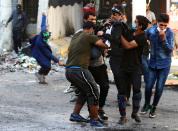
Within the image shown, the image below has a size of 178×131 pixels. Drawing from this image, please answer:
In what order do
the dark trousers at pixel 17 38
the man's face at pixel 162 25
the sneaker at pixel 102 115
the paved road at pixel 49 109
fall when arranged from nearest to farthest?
the paved road at pixel 49 109 < the sneaker at pixel 102 115 < the man's face at pixel 162 25 < the dark trousers at pixel 17 38

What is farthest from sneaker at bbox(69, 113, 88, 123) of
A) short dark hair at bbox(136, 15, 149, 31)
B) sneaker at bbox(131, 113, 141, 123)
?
short dark hair at bbox(136, 15, 149, 31)

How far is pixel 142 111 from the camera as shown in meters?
10.9

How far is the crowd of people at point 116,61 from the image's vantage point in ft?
31.3

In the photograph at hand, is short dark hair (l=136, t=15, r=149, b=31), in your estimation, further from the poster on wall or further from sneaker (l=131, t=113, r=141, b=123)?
the poster on wall

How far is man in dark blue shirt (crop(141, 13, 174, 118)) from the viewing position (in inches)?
408

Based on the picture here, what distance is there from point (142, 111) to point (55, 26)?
9.84m

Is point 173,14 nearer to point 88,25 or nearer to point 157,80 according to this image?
point 157,80

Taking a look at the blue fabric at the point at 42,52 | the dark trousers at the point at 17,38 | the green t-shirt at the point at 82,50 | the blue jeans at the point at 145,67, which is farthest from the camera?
the dark trousers at the point at 17,38

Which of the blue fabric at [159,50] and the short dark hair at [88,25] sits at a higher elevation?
the short dark hair at [88,25]

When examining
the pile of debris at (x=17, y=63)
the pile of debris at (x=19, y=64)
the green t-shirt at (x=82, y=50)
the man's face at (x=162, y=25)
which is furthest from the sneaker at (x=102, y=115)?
the pile of debris at (x=17, y=63)

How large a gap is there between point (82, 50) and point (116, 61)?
40.1 inches

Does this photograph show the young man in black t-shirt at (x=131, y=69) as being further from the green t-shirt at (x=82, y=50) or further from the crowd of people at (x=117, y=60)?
the green t-shirt at (x=82, y=50)

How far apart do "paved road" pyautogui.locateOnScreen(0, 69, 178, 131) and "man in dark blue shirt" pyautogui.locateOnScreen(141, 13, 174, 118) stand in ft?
2.01

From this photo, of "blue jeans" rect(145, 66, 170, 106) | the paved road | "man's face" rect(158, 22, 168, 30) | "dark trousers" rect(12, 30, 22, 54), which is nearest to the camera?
the paved road
